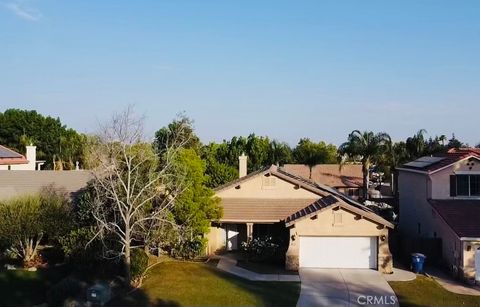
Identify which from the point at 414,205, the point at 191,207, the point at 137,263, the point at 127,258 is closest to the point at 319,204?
the point at 191,207

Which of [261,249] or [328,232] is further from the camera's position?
[261,249]

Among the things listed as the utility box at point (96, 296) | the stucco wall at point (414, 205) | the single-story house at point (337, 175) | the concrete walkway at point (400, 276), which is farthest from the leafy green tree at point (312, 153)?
the utility box at point (96, 296)

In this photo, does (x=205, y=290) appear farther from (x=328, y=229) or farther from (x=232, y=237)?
(x=232, y=237)

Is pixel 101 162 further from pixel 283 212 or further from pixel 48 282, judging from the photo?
pixel 283 212

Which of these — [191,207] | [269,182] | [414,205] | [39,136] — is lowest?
[414,205]

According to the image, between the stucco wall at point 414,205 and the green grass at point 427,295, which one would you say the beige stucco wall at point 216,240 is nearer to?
the green grass at point 427,295
